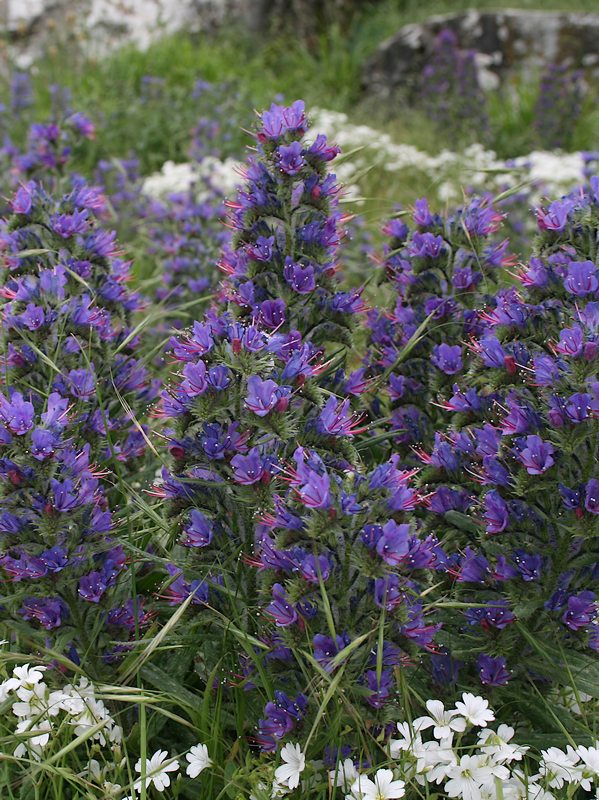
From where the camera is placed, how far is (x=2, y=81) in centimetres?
959

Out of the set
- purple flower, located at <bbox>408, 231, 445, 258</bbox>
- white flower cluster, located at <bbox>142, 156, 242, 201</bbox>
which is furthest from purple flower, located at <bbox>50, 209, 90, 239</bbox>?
white flower cluster, located at <bbox>142, 156, 242, 201</bbox>

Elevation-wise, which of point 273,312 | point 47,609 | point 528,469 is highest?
point 273,312

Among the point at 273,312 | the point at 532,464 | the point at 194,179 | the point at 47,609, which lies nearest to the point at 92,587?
the point at 47,609

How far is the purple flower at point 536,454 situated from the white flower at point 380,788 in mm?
720

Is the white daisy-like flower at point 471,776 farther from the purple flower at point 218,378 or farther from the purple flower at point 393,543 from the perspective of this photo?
the purple flower at point 218,378

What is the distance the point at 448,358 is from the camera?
277 centimetres

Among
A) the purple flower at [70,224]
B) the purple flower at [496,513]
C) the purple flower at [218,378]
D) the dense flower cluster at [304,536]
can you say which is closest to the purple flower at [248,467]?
the dense flower cluster at [304,536]

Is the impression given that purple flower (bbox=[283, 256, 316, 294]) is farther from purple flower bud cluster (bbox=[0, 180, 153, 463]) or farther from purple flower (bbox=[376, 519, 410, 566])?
purple flower (bbox=[376, 519, 410, 566])

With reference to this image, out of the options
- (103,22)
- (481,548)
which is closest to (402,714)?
(481,548)

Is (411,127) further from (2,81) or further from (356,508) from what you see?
(356,508)

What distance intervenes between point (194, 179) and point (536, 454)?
5556mm

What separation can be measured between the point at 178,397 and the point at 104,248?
101 centimetres

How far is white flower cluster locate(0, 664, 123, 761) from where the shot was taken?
7.07 ft

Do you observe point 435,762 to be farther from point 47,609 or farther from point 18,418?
point 18,418
